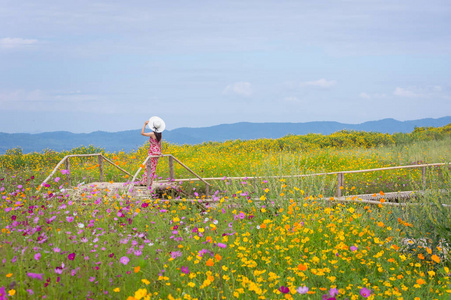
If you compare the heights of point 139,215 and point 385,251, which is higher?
point 139,215

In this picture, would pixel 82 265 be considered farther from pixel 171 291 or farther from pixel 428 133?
pixel 428 133

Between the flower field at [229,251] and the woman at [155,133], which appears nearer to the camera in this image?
the flower field at [229,251]

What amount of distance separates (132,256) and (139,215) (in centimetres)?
168

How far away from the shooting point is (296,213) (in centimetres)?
642

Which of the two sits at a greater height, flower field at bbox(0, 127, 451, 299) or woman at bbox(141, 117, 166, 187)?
woman at bbox(141, 117, 166, 187)

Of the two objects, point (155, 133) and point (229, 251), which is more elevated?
point (155, 133)

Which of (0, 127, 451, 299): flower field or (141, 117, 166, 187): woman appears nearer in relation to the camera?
(0, 127, 451, 299): flower field

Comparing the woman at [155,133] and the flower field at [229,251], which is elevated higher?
the woman at [155,133]

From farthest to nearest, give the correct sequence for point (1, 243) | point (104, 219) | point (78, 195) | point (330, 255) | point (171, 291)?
point (78, 195), point (104, 219), point (330, 255), point (1, 243), point (171, 291)

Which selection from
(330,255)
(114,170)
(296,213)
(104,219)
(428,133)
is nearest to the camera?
(330,255)

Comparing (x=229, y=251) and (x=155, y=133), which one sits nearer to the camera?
(x=229, y=251)

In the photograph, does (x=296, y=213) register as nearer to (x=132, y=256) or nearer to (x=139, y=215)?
(x=139, y=215)

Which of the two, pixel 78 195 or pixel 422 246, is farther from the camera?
pixel 78 195

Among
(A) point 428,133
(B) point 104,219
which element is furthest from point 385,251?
(A) point 428,133
